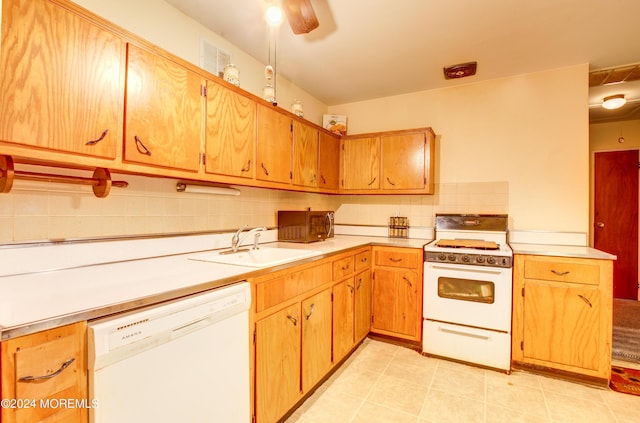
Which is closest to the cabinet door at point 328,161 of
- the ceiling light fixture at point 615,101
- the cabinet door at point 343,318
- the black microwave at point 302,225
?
the black microwave at point 302,225

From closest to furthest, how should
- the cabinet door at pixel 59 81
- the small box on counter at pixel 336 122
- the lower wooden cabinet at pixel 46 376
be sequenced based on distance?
the lower wooden cabinet at pixel 46 376 → the cabinet door at pixel 59 81 → the small box on counter at pixel 336 122

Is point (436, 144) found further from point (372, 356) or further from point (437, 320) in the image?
point (372, 356)

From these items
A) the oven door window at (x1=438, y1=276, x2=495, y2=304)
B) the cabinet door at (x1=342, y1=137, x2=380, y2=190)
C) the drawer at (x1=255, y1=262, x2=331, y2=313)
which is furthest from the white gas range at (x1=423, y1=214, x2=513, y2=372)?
the drawer at (x1=255, y1=262, x2=331, y2=313)

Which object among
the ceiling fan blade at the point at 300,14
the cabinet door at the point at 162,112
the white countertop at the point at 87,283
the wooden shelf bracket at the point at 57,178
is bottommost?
the white countertop at the point at 87,283

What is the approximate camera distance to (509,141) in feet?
9.48

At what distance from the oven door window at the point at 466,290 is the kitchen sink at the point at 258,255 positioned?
120 centimetres

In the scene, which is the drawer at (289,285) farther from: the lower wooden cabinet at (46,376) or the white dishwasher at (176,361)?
the lower wooden cabinet at (46,376)

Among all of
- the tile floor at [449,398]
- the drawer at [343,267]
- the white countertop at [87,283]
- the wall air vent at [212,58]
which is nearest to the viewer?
the white countertop at [87,283]

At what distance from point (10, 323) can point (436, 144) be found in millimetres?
3320

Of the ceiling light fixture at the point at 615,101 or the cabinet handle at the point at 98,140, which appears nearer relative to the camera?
the cabinet handle at the point at 98,140

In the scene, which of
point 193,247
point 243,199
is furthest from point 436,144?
point 193,247

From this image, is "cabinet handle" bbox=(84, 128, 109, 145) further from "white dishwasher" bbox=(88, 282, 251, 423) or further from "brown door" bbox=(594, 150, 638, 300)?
"brown door" bbox=(594, 150, 638, 300)

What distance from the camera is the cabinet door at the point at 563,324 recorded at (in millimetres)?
2129

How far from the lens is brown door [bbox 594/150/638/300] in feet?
13.3
